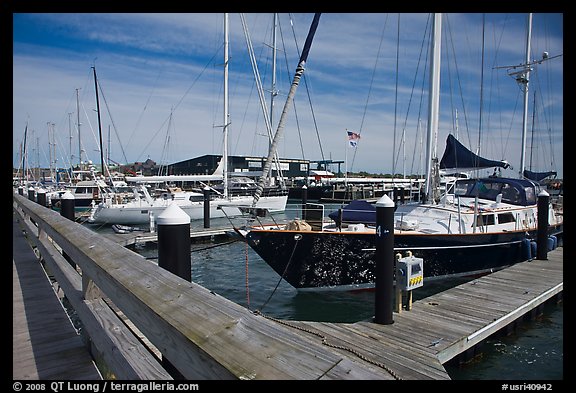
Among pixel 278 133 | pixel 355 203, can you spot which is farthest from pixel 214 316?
pixel 355 203

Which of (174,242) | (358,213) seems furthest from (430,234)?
(174,242)

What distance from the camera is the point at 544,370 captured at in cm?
623

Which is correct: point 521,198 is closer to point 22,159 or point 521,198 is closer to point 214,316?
point 214,316

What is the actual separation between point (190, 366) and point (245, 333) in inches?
10.5

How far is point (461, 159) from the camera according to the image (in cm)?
1338

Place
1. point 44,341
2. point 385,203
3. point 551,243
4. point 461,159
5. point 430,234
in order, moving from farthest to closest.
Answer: point 461,159, point 551,243, point 430,234, point 385,203, point 44,341

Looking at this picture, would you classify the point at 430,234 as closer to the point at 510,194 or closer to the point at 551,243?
the point at 510,194

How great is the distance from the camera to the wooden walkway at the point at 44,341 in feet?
10.8

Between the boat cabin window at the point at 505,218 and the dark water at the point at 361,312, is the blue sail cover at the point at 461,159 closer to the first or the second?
the boat cabin window at the point at 505,218

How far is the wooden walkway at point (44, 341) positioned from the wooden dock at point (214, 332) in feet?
0.48

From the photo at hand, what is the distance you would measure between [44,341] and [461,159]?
1299 cm

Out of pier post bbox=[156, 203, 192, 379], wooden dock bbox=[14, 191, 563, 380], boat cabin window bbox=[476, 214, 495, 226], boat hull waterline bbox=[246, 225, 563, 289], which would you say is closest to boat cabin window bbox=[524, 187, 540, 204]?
boat cabin window bbox=[476, 214, 495, 226]

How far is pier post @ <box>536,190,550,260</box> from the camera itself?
10.7 m

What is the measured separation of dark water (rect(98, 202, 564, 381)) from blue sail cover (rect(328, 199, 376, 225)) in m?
2.04
